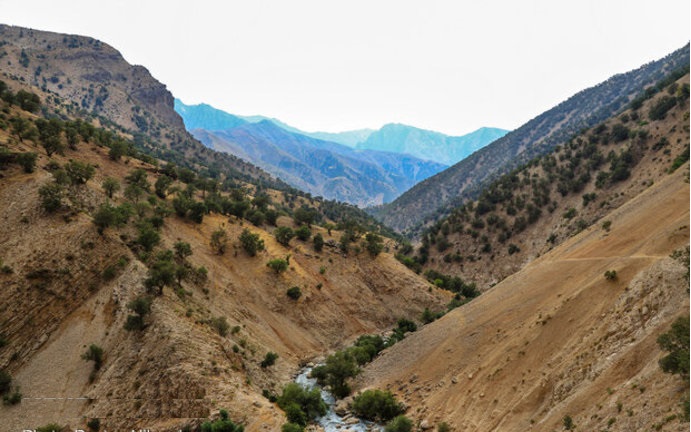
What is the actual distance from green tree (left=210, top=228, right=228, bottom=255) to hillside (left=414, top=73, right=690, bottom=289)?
139 ft

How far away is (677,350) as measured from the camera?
1755 centimetres

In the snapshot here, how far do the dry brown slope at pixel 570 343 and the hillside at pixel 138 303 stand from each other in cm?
1418

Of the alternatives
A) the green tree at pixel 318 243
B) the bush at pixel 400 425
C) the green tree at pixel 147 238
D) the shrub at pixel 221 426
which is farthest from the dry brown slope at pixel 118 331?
the green tree at pixel 318 243

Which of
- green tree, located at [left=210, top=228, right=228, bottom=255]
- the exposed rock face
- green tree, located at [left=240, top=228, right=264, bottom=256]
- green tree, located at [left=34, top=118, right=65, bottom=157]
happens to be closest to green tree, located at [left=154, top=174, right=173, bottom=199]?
green tree, located at [left=210, top=228, right=228, bottom=255]

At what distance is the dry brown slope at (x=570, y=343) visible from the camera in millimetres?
21078

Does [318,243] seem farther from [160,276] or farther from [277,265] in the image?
[160,276]

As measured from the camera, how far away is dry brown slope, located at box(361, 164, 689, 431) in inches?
830

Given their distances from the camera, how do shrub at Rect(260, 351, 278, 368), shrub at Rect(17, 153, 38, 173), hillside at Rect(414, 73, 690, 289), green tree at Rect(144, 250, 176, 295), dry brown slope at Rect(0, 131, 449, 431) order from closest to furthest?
dry brown slope at Rect(0, 131, 449, 431) < green tree at Rect(144, 250, 176, 295) < shrub at Rect(17, 153, 38, 173) < shrub at Rect(260, 351, 278, 368) < hillside at Rect(414, 73, 690, 289)

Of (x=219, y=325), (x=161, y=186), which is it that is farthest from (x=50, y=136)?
(x=219, y=325)

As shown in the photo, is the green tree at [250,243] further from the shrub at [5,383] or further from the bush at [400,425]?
the bush at [400,425]

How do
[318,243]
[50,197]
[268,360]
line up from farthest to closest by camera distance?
[318,243] < [268,360] < [50,197]

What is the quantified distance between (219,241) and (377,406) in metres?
33.2

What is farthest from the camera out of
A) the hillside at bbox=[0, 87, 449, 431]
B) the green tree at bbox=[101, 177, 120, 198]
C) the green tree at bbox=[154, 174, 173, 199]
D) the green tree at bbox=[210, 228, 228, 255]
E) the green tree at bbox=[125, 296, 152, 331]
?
the green tree at bbox=[154, 174, 173, 199]

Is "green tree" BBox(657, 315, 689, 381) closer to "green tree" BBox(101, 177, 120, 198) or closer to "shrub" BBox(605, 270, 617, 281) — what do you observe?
"shrub" BBox(605, 270, 617, 281)
